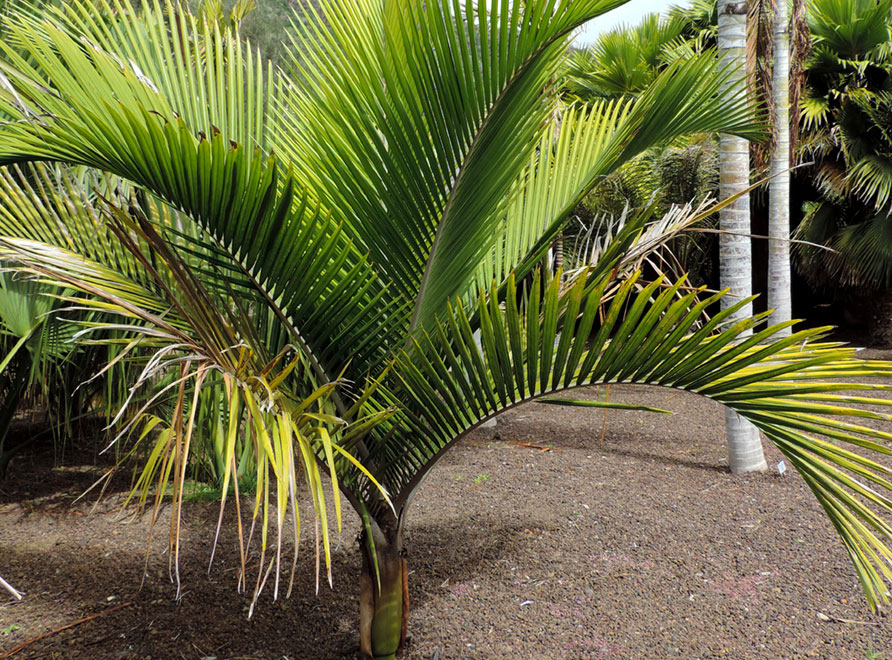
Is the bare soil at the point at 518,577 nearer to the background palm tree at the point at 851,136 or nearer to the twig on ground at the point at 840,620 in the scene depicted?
the twig on ground at the point at 840,620

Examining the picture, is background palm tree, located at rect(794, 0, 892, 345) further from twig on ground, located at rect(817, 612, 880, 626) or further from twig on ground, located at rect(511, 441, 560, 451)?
twig on ground, located at rect(817, 612, 880, 626)

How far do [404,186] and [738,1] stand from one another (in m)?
2.48

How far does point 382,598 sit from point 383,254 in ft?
3.28

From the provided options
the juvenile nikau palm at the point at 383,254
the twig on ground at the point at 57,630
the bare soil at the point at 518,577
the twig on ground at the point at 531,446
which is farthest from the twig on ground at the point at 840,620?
the twig on ground at the point at 57,630

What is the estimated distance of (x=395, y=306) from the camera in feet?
6.05

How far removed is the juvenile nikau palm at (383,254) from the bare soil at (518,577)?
455mm

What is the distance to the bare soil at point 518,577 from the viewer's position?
6.56 ft

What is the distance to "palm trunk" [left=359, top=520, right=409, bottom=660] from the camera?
1.84m

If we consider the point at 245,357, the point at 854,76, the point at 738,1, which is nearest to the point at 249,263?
Answer: the point at 245,357

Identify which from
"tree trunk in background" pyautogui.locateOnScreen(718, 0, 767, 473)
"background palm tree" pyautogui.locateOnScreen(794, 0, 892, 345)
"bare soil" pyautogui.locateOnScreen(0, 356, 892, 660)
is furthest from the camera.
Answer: "background palm tree" pyautogui.locateOnScreen(794, 0, 892, 345)

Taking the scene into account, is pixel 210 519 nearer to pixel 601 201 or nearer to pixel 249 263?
pixel 249 263

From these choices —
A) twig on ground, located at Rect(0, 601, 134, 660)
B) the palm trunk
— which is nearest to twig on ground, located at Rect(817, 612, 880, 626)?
the palm trunk

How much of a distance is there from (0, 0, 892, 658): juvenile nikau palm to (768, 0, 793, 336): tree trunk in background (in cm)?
213

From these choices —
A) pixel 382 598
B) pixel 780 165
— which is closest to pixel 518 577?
pixel 382 598
